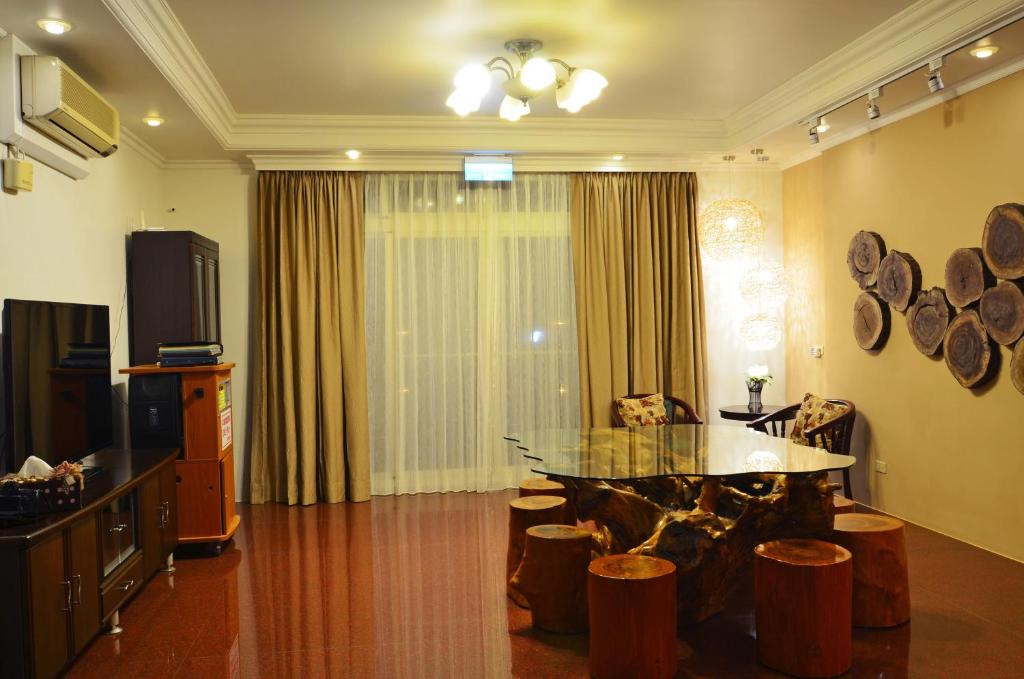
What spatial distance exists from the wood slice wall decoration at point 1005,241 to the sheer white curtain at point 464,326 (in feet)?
10.2

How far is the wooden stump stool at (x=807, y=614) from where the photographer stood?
3100mm

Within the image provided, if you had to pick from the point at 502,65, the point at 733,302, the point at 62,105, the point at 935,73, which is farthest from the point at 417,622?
the point at 733,302

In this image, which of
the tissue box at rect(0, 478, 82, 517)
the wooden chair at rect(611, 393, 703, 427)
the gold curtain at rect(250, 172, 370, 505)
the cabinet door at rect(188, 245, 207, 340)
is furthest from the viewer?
the wooden chair at rect(611, 393, 703, 427)

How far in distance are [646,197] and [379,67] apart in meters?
2.67

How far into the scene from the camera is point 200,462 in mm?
4930

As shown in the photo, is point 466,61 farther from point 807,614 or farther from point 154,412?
point 807,614

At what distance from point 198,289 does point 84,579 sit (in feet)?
9.25

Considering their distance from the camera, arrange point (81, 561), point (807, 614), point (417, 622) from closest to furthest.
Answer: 1. point (807, 614)
2. point (81, 561)
3. point (417, 622)

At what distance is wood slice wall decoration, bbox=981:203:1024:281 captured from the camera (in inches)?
170

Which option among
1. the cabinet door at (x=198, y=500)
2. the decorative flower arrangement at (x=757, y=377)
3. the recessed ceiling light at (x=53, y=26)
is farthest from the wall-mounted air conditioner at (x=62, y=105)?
the decorative flower arrangement at (x=757, y=377)

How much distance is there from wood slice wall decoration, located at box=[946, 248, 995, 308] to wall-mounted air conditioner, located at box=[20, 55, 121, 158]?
15.7 feet

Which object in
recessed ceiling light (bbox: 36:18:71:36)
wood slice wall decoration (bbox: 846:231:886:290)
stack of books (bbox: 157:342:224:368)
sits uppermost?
recessed ceiling light (bbox: 36:18:71:36)

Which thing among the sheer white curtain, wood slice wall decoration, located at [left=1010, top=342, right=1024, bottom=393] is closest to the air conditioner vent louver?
the sheer white curtain

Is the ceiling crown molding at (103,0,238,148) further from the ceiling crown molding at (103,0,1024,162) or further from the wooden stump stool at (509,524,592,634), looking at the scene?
the wooden stump stool at (509,524,592,634)
